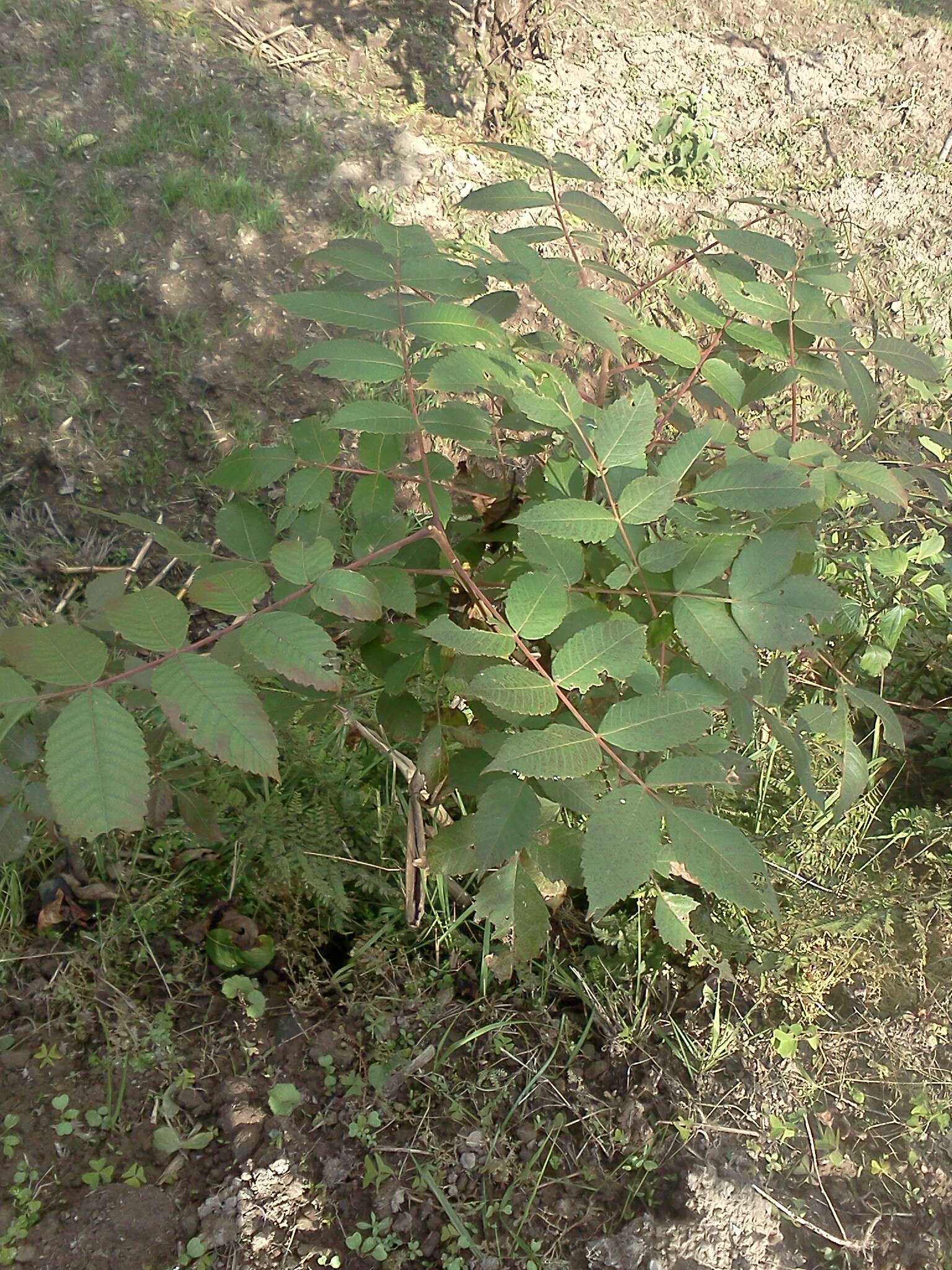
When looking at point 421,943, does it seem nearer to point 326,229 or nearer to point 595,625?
point 595,625

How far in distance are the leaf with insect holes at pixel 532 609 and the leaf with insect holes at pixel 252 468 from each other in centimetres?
53

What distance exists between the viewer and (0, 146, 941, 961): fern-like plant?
43.1 inches

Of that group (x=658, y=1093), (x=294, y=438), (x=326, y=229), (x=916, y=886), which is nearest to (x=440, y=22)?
(x=326, y=229)

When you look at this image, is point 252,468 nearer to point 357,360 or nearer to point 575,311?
point 357,360

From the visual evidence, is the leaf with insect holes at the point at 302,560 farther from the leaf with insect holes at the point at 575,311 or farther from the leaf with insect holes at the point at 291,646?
the leaf with insect holes at the point at 575,311

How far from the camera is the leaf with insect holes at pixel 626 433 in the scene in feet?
4.25

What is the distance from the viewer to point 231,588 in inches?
48.4

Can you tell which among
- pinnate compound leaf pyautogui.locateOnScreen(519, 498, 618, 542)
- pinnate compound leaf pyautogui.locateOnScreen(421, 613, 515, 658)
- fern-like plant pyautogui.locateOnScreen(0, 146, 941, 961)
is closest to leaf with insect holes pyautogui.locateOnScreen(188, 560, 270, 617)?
fern-like plant pyautogui.locateOnScreen(0, 146, 941, 961)

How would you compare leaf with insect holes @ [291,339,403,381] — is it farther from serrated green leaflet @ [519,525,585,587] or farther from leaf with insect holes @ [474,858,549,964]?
leaf with insect holes @ [474,858,549,964]

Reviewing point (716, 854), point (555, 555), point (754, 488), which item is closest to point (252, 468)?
point (555, 555)

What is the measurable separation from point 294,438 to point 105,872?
113cm

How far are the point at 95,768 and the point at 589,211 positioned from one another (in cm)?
125

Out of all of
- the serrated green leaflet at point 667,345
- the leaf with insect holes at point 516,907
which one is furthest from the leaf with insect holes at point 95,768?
the serrated green leaflet at point 667,345

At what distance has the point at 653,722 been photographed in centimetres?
115
